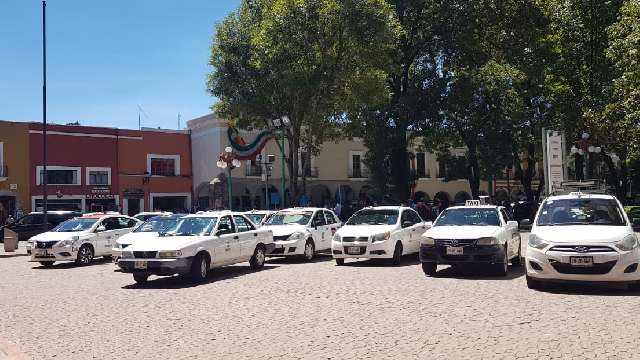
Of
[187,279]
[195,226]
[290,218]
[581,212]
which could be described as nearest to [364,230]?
[290,218]

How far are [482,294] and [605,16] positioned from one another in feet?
87.0

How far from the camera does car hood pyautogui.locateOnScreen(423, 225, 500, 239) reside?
12.9 m

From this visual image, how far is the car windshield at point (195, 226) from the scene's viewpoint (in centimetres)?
1422

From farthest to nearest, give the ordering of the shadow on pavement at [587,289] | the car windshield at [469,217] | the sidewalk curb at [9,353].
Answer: the car windshield at [469,217] < the shadow on pavement at [587,289] < the sidewalk curb at [9,353]

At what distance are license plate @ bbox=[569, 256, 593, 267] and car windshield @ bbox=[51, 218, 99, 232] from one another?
1501 cm

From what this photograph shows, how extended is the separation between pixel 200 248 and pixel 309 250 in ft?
16.9

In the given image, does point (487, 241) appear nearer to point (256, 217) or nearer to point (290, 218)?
point (290, 218)

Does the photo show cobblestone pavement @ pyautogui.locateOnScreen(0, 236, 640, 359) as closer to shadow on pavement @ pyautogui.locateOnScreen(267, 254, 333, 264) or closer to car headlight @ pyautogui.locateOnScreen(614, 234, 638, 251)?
car headlight @ pyautogui.locateOnScreen(614, 234, 638, 251)

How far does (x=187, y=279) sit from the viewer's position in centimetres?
1430

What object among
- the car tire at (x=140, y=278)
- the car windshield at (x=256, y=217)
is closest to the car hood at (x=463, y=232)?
the car tire at (x=140, y=278)

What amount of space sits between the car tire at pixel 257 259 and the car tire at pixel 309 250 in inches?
73.9

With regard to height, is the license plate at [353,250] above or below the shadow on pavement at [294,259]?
above

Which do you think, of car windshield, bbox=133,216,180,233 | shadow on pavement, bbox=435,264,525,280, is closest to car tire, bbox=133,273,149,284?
car windshield, bbox=133,216,180,233

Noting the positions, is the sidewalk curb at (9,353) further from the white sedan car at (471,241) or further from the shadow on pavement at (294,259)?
the shadow on pavement at (294,259)
